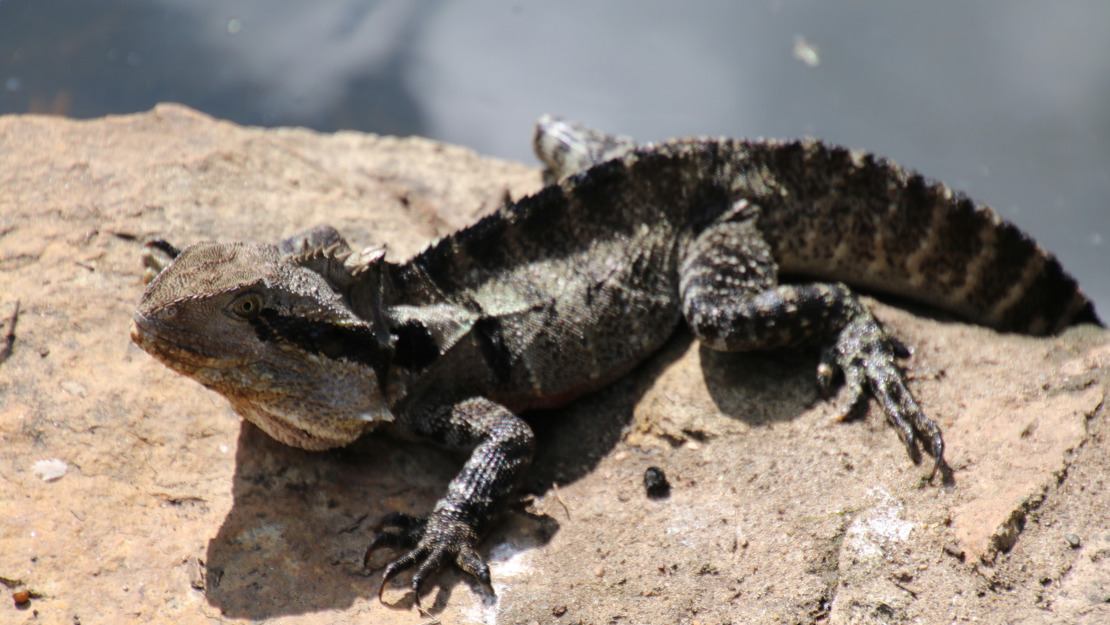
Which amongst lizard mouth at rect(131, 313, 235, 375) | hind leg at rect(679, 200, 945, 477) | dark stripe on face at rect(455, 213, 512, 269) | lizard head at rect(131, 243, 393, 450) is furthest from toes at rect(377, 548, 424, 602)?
hind leg at rect(679, 200, 945, 477)

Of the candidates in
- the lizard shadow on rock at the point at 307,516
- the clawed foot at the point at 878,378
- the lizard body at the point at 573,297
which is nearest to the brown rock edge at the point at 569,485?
the lizard shadow on rock at the point at 307,516

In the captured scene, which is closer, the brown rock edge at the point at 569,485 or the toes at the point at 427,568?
the brown rock edge at the point at 569,485

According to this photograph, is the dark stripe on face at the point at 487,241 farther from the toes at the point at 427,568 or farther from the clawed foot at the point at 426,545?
the toes at the point at 427,568

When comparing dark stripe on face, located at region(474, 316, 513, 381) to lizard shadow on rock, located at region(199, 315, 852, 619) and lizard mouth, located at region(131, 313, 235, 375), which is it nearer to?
lizard shadow on rock, located at region(199, 315, 852, 619)

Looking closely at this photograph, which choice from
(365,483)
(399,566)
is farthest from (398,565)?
(365,483)

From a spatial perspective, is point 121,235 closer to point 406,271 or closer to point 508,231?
point 406,271

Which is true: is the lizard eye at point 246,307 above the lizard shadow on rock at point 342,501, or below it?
above

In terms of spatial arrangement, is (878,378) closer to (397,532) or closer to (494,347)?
(494,347)
